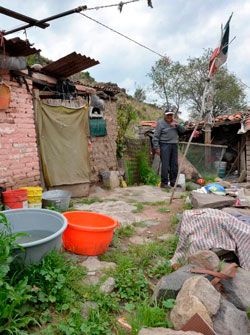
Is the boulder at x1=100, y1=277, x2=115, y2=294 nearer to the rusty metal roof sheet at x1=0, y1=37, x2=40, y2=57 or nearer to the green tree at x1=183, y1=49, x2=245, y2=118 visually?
the rusty metal roof sheet at x1=0, y1=37, x2=40, y2=57

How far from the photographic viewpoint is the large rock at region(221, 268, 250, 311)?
2.53 meters

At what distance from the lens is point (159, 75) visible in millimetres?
20484

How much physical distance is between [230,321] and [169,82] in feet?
64.5

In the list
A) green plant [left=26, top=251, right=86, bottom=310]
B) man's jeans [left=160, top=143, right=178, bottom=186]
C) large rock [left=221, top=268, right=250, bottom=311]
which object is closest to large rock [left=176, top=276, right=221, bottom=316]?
large rock [left=221, top=268, right=250, bottom=311]

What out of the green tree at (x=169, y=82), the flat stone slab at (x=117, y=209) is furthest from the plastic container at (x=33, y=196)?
the green tree at (x=169, y=82)

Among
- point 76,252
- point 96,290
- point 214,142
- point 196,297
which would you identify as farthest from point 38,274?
point 214,142

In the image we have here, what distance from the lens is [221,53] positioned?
20.8ft

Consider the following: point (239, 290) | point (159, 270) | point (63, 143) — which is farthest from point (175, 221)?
point (63, 143)

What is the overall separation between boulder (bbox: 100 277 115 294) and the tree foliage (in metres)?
18.3

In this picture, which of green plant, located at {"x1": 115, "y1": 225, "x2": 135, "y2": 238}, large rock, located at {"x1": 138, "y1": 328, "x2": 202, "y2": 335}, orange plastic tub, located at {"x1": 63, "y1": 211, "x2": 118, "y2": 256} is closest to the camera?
large rock, located at {"x1": 138, "y1": 328, "x2": 202, "y2": 335}

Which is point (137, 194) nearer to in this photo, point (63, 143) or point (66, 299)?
point (63, 143)

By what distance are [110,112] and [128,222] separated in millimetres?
4282

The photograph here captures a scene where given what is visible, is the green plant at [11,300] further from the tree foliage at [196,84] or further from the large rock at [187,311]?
the tree foliage at [196,84]

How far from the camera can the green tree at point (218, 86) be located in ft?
63.5
